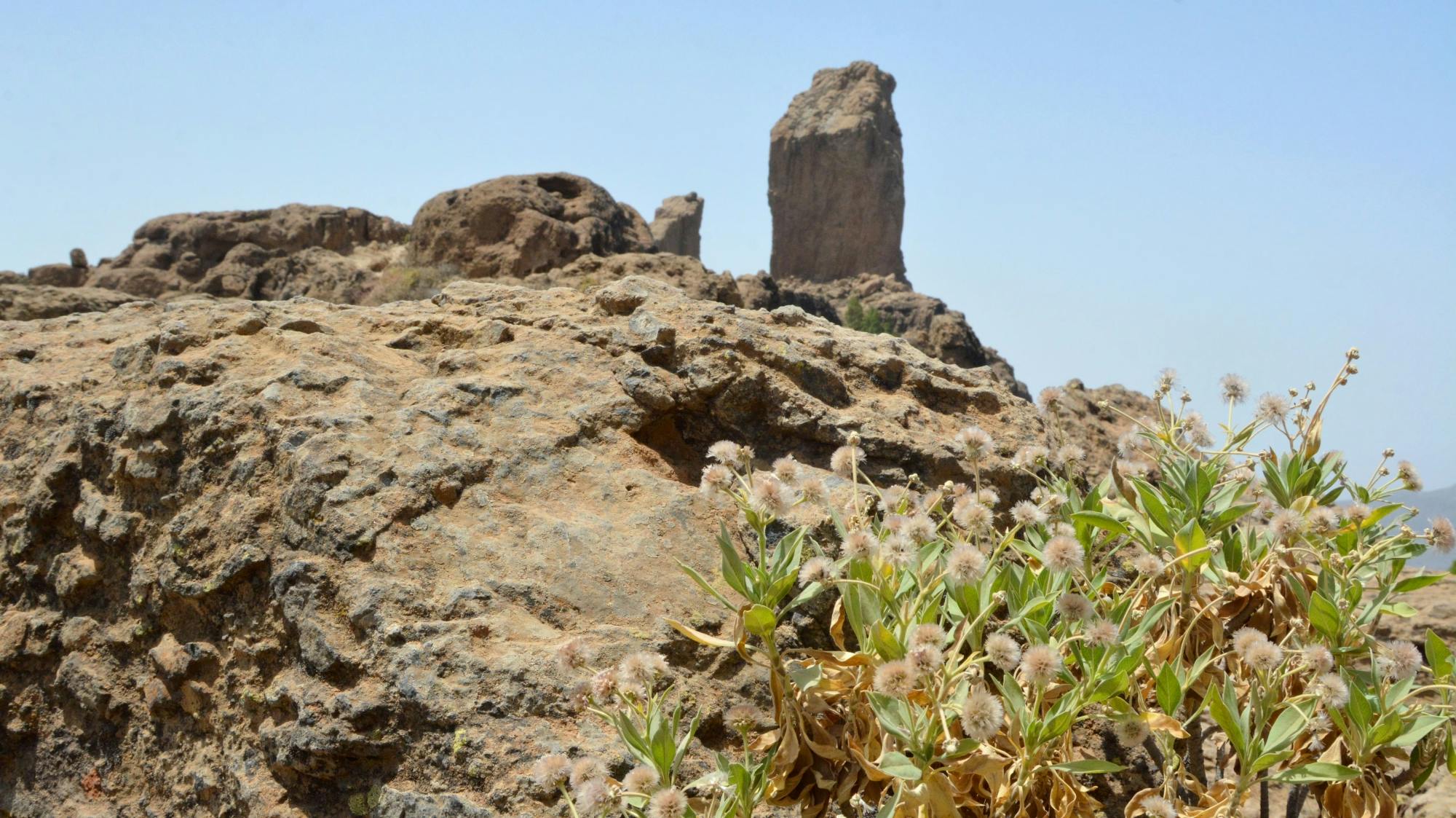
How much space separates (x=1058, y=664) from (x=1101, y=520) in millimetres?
740

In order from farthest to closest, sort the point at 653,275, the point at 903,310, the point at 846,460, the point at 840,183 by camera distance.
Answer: the point at 840,183 → the point at 903,310 → the point at 653,275 → the point at 846,460

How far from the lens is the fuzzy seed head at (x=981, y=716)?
222cm

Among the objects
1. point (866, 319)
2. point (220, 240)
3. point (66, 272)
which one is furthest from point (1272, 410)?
point (866, 319)

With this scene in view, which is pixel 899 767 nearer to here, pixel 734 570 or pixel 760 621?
pixel 760 621

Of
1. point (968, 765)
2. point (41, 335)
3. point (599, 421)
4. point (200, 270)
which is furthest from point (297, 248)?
point (968, 765)

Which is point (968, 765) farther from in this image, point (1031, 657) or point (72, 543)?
point (72, 543)

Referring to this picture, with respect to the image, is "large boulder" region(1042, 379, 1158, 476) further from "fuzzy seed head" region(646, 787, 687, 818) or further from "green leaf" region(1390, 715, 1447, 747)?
"fuzzy seed head" region(646, 787, 687, 818)

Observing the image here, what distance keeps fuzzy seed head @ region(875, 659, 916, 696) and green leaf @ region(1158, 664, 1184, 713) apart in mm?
686

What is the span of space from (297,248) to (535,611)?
961 inches

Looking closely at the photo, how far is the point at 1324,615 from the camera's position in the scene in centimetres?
276

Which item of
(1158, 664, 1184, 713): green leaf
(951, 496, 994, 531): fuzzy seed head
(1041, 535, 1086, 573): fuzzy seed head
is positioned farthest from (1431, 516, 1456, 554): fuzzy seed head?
(951, 496, 994, 531): fuzzy seed head

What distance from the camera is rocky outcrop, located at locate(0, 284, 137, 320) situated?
766 centimetres

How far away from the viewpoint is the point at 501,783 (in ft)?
8.46

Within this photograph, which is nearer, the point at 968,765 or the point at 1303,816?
the point at 968,765
